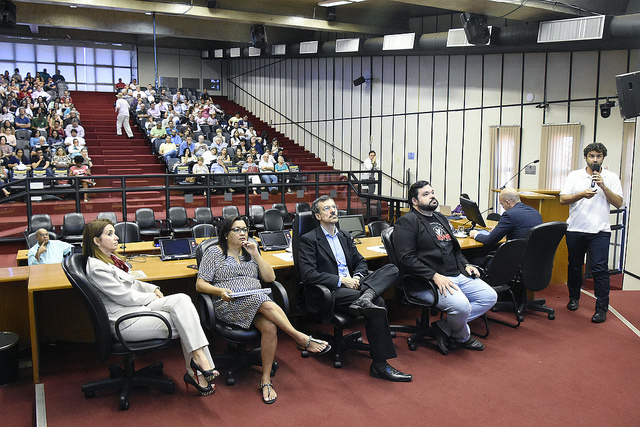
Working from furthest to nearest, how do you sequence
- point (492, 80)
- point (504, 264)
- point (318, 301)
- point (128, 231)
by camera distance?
point (492, 80)
point (128, 231)
point (504, 264)
point (318, 301)

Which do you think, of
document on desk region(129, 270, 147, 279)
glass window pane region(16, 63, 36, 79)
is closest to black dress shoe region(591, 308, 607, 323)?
document on desk region(129, 270, 147, 279)

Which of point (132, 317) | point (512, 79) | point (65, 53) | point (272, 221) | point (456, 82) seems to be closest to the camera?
point (132, 317)

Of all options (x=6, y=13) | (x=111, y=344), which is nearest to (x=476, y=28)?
(x=111, y=344)

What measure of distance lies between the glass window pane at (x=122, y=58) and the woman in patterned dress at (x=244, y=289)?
20217mm

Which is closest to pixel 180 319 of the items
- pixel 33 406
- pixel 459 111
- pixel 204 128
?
pixel 33 406

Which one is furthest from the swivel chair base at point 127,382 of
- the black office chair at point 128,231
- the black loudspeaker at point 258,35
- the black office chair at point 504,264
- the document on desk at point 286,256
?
the black loudspeaker at point 258,35

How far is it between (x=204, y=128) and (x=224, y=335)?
1192 centimetres

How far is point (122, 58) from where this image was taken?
21.4 metres

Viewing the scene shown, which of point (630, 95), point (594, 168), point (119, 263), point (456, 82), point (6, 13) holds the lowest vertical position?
point (119, 263)

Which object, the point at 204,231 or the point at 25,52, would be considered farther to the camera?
the point at 25,52

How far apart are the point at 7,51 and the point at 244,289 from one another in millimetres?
20677

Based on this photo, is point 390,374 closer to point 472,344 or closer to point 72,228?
point 472,344

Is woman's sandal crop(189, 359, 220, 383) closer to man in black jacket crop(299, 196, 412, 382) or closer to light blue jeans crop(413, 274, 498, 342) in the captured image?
man in black jacket crop(299, 196, 412, 382)

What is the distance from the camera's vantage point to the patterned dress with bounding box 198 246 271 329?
3.50m
